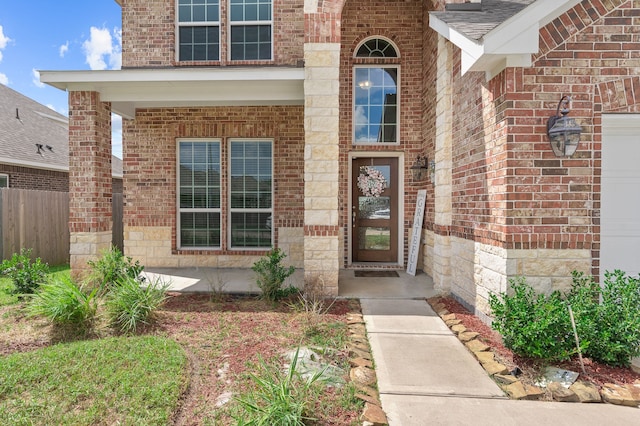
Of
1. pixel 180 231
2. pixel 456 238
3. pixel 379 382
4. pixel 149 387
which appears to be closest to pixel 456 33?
pixel 456 238

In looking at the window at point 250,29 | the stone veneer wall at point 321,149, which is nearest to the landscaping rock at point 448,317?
the stone veneer wall at point 321,149

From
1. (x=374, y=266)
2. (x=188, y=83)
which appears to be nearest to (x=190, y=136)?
(x=188, y=83)

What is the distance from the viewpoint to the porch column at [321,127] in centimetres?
504

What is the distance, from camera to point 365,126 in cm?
719

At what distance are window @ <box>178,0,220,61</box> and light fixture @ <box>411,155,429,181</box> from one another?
4.81 metres

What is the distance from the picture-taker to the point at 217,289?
18.5ft

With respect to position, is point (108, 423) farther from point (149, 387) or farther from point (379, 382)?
point (379, 382)

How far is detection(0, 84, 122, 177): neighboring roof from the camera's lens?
1030 centimetres

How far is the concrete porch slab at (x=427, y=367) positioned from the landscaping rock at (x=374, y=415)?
0.31 metres

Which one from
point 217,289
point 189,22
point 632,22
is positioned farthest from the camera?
point 189,22

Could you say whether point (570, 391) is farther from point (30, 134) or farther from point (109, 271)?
point (30, 134)

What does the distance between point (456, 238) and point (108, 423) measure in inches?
182

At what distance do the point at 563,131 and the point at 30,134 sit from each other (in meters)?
15.6

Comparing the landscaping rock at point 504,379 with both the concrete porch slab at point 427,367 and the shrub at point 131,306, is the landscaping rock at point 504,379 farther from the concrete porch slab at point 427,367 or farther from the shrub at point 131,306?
the shrub at point 131,306
